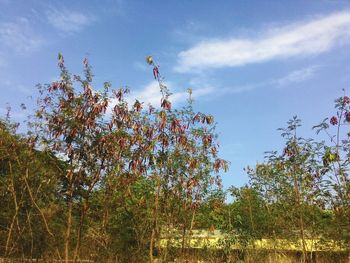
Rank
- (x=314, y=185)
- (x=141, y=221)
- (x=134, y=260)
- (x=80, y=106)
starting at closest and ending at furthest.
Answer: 1. (x=80, y=106)
2. (x=314, y=185)
3. (x=141, y=221)
4. (x=134, y=260)

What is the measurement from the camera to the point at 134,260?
14703 mm

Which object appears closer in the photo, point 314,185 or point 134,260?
point 314,185

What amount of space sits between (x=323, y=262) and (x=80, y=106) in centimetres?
1107

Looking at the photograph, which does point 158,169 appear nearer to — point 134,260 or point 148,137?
point 148,137

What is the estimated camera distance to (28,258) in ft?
49.3

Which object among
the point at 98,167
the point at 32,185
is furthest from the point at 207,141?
the point at 32,185

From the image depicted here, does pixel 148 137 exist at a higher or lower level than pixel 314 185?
higher

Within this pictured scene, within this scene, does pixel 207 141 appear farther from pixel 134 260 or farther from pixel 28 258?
pixel 28 258

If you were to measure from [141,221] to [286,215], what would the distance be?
14.5 ft

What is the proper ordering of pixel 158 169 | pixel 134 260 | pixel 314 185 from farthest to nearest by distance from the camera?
pixel 134 260
pixel 314 185
pixel 158 169

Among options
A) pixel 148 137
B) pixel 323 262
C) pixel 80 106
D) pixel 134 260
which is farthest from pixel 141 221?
pixel 323 262

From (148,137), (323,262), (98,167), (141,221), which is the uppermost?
(148,137)

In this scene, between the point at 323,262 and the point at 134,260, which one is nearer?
the point at 134,260

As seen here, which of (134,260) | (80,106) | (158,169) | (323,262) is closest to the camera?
(80,106)
